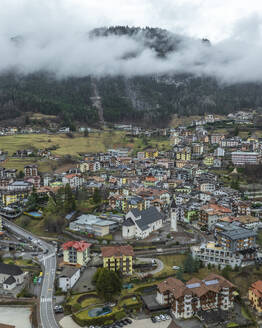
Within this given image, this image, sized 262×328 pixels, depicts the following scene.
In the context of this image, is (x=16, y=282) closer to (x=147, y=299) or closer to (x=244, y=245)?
(x=147, y=299)

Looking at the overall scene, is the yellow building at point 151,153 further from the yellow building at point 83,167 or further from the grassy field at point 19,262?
the grassy field at point 19,262

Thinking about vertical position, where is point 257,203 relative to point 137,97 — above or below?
below

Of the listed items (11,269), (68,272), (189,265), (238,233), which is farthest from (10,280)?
(238,233)

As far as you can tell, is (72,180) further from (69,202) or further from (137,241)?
(137,241)

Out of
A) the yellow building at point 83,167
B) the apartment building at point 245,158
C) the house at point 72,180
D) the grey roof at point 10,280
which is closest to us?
the grey roof at point 10,280

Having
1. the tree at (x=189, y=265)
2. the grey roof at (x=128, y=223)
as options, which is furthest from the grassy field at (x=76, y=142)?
the tree at (x=189, y=265)

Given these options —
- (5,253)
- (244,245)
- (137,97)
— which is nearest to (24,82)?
(137,97)
